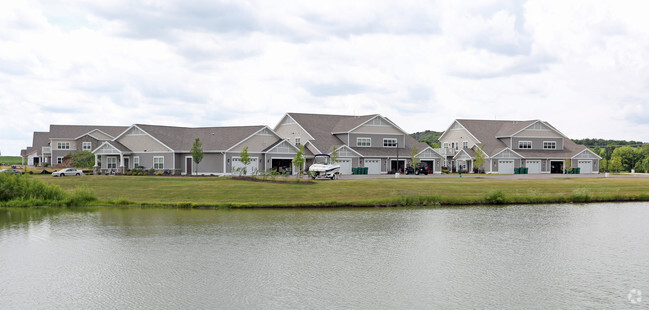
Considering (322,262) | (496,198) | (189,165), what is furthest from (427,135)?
(322,262)

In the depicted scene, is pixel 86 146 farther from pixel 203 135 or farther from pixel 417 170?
pixel 417 170

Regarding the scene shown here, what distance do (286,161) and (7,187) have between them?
3137cm

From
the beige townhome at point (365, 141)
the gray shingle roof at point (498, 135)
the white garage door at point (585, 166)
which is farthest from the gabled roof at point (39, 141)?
the white garage door at point (585, 166)

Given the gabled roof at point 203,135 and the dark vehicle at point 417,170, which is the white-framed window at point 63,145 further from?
the dark vehicle at point 417,170

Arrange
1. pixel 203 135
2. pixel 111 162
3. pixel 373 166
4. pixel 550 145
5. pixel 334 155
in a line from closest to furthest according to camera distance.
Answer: pixel 334 155
pixel 111 162
pixel 203 135
pixel 373 166
pixel 550 145

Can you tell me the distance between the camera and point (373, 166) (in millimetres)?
71188

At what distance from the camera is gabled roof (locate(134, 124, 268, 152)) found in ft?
205

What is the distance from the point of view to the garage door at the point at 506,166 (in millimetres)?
78281

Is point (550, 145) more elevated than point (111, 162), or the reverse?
point (550, 145)

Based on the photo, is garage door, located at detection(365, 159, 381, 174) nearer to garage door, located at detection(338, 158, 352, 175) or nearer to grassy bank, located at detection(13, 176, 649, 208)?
garage door, located at detection(338, 158, 352, 175)

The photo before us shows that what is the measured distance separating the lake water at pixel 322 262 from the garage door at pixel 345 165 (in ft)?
117

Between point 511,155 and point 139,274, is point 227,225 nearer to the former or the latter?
point 139,274

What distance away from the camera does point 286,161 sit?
213 feet

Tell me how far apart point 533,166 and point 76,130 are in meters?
75.6
